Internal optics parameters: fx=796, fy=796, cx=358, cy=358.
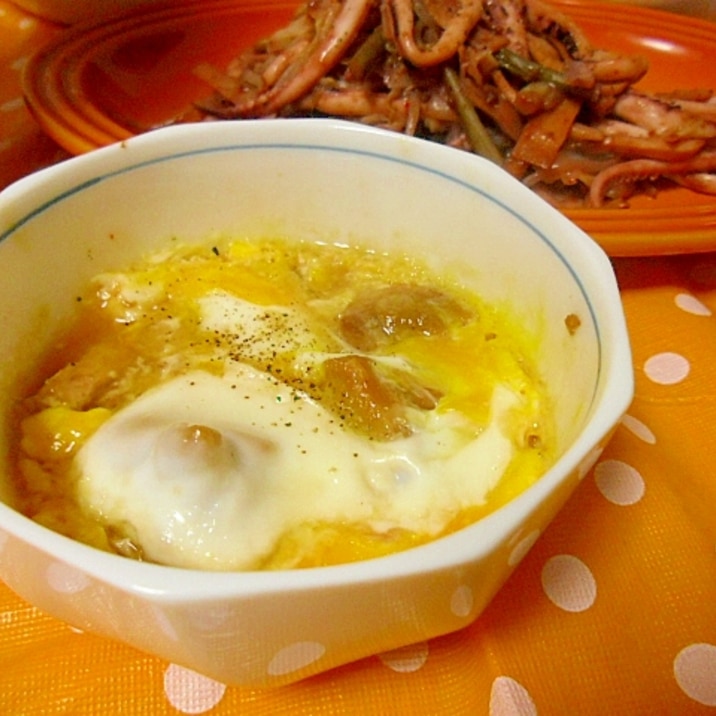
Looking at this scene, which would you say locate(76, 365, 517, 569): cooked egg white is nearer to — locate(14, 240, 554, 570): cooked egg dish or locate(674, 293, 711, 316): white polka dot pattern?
locate(14, 240, 554, 570): cooked egg dish

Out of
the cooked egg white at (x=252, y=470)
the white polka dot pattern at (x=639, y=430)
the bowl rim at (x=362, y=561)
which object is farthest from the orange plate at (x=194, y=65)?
the cooked egg white at (x=252, y=470)

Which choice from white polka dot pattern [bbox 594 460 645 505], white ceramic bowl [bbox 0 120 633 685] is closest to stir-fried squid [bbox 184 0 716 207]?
white ceramic bowl [bbox 0 120 633 685]

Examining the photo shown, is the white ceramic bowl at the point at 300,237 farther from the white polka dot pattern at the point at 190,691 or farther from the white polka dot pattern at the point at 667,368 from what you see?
the white polka dot pattern at the point at 667,368

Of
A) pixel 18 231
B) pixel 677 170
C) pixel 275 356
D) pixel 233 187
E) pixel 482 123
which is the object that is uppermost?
pixel 18 231

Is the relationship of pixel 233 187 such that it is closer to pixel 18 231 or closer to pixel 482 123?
pixel 18 231

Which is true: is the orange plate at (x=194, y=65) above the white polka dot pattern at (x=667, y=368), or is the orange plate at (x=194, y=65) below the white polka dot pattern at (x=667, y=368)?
above

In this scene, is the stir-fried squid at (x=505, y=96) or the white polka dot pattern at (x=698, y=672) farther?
the stir-fried squid at (x=505, y=96)

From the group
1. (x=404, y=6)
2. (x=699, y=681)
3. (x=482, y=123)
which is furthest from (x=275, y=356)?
(x=404, y=6)
